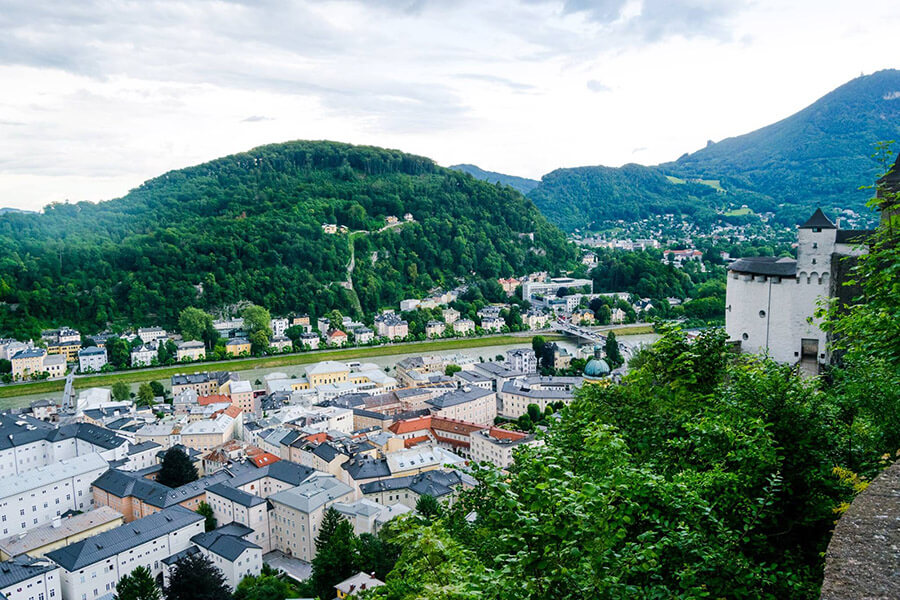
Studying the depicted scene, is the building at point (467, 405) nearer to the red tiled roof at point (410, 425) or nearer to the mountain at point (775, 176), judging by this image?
the red tiled roof at point (410, 425)

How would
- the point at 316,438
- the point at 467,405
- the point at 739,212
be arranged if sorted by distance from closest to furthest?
1. the point at 316,438
2. the point at 467,405
3. the point at 739,212

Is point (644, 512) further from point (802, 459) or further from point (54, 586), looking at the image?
point (54, 586)

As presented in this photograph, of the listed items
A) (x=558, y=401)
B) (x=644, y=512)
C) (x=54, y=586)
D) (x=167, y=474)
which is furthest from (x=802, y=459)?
(x=558, y=401)

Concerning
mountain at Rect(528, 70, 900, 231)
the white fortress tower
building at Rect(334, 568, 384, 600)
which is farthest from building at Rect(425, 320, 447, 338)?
mountain at Rect(528, 70, 900, 231)

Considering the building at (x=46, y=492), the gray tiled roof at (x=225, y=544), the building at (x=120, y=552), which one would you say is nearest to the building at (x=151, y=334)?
the building at (x=46, y=492)

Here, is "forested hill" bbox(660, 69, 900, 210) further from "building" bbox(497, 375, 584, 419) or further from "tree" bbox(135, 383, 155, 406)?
"tree" bbox(135, 383, 155, 406)

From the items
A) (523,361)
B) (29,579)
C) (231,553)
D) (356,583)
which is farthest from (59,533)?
(523,361)

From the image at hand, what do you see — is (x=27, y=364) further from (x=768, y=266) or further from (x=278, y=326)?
(x=768, y=266)
